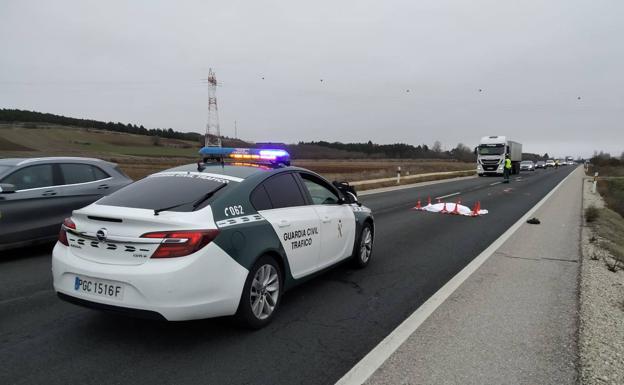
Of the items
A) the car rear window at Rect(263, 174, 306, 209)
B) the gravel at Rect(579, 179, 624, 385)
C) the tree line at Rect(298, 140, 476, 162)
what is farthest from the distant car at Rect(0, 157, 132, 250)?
the tree line at Rect(298, 140, 476, 162)

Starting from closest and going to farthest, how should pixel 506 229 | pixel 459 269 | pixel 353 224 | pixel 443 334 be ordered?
1. pixel 443 334
2. pixel 353 224
3. pixel 459 269
4. pixel 506 229

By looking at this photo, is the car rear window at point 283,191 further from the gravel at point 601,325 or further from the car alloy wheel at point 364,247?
the gravel at point 601,325

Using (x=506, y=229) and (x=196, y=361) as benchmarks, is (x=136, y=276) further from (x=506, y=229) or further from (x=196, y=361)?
(x=506, y=229)

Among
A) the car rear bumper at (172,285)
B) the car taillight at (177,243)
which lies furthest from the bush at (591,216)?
the car taillight at (177,243)

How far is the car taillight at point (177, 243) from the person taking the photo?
11.6ft

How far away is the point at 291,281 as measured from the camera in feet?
15.1

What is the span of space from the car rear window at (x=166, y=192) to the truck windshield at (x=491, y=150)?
38.7 metres

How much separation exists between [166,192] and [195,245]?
91 centimetres

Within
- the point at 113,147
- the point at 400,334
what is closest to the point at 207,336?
the point at 400,334

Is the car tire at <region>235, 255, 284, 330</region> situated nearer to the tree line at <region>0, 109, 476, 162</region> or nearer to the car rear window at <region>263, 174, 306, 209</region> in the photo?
the car rear window at <region>263, 174, 306, 209</region>

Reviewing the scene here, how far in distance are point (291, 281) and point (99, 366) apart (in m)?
1.91

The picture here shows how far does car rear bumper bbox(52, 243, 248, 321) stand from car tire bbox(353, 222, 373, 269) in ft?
8.86

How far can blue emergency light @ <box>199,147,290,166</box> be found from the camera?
5.34 meters

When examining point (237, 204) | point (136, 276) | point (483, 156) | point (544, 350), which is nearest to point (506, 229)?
point (544, 350)
